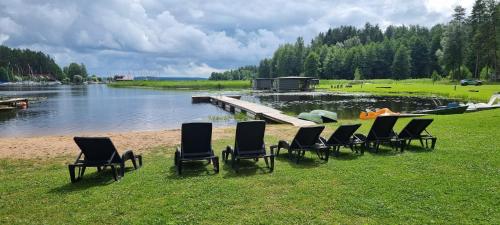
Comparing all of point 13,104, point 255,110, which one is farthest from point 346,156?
point 13,104

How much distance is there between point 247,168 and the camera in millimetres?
8516

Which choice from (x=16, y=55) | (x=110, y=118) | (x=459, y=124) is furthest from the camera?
(x=16, y=55)

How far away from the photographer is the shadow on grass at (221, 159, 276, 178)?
26.0 ft

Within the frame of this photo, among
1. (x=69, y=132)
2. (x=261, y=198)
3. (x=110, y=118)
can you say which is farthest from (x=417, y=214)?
A: (x=110, y=118)

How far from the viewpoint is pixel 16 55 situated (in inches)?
6614

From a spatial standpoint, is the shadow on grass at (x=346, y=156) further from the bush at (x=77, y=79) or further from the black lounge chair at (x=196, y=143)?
the bush at (x=77, y=79)

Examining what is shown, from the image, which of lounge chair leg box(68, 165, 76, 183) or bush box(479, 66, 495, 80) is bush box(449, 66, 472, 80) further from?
lounge chair leg box(68, 165, 76, 183)

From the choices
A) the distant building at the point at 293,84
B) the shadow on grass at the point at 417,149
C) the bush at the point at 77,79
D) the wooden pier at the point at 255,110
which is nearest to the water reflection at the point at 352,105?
the wooden pier at the point at 255,110

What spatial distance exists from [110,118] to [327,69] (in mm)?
102848

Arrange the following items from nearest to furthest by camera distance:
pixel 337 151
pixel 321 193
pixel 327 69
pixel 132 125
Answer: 1. pixel 321 193
2. pixel 337 151
3. pixel 132 125
4. pixel 327 69

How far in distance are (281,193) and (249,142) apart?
227cm

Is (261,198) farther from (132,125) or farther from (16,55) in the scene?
(16,55)

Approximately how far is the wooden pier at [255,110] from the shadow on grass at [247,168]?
9.51 metres

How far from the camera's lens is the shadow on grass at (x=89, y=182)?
7078 millimetres
